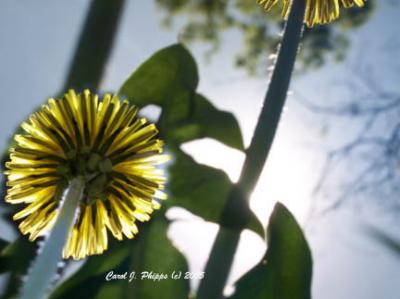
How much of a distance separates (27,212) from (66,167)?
89 millimetres

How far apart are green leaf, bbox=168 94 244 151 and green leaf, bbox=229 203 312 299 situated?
14cm

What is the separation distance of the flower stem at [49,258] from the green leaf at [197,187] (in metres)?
0.29

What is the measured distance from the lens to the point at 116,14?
1.38m

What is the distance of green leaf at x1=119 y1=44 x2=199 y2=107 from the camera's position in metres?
0.74

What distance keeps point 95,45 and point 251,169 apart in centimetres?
73

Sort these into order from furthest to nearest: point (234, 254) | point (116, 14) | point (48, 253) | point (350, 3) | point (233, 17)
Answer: point (233, 17) < point (116, 14) < point (350, 3) < point (234, 254) < point (48, 253)

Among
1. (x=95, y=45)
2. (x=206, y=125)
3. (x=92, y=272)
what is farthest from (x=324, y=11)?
(x=95, y=45)

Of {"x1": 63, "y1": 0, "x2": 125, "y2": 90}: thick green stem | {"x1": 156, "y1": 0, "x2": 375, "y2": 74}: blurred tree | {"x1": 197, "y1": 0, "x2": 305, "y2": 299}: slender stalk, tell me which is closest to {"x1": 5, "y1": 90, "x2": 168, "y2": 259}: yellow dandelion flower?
{"x1": 197, "y1": 0, "x2": 305, "y2": 299}: slender stalk

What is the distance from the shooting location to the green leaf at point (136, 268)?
27.8 inches

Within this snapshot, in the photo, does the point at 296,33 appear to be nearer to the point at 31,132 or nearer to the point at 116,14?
the point at 31,132

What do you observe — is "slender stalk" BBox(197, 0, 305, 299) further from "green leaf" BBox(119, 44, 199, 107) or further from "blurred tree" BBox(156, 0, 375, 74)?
"blurred tree" BBox(156, 0, 375, 74)

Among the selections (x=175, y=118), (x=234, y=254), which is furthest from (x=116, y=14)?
(x=234, y=254)

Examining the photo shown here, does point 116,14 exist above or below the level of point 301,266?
above

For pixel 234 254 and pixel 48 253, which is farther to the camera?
pixel 234 254
